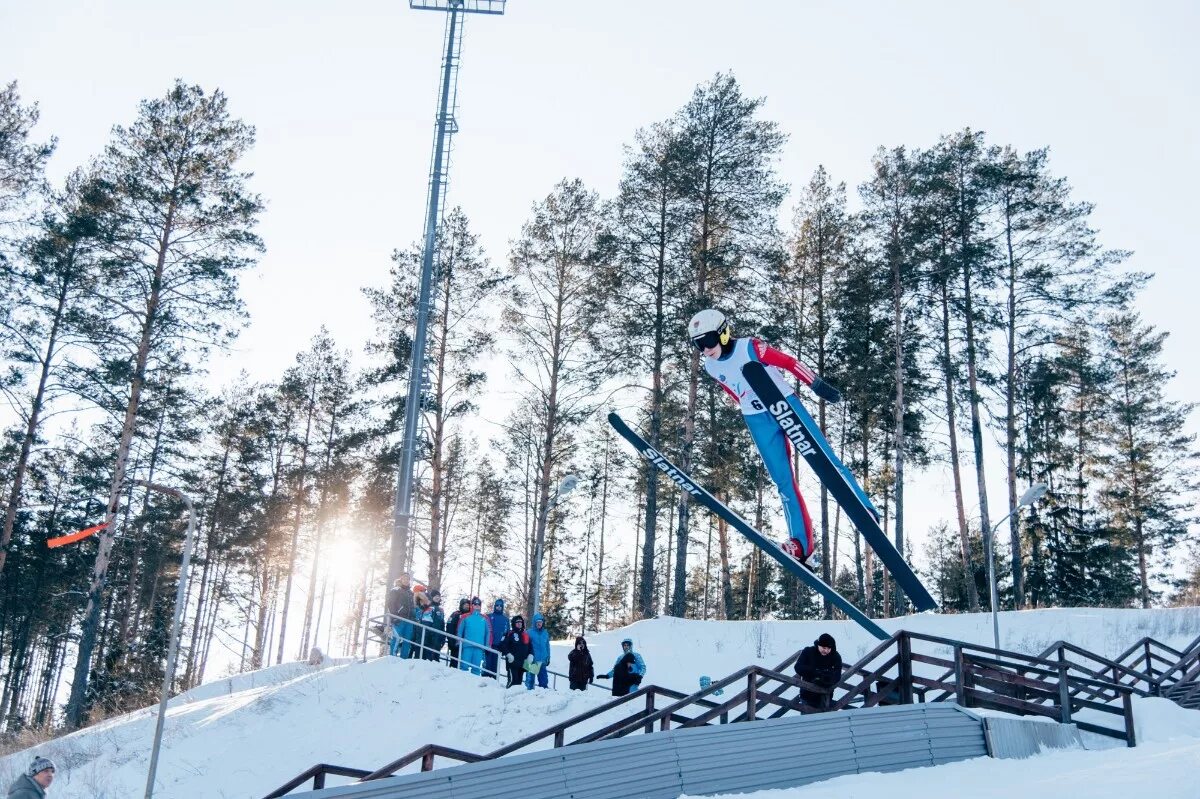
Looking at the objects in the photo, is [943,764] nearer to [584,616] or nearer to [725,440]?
[725,440]

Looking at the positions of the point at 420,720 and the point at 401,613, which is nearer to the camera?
the point at 420,720

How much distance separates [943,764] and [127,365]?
19081mm

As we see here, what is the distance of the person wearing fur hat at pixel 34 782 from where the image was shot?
748cm

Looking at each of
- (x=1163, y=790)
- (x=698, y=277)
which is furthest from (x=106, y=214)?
(x=1163, y=790)

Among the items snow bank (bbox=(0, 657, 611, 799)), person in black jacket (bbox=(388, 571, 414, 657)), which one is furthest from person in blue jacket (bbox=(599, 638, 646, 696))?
person in black jacket (bbox=(388, 571, 414, 657))

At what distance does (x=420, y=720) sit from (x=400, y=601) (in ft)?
10.9

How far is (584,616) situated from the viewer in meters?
44.7

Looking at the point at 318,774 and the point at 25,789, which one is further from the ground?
the point at 318,774

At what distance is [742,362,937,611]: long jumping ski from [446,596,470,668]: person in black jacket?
741 centimetres

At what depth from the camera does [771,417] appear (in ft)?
36.3

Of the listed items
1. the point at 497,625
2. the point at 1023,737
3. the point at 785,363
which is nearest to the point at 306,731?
the point at 497,625

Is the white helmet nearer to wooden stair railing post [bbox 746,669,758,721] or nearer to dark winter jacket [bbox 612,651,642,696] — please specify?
wooden stair railing post [bbox 746,669,758,721]

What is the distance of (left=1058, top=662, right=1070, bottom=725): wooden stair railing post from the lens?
9.93 metres

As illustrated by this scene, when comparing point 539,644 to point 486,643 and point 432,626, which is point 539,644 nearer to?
point 486,643
